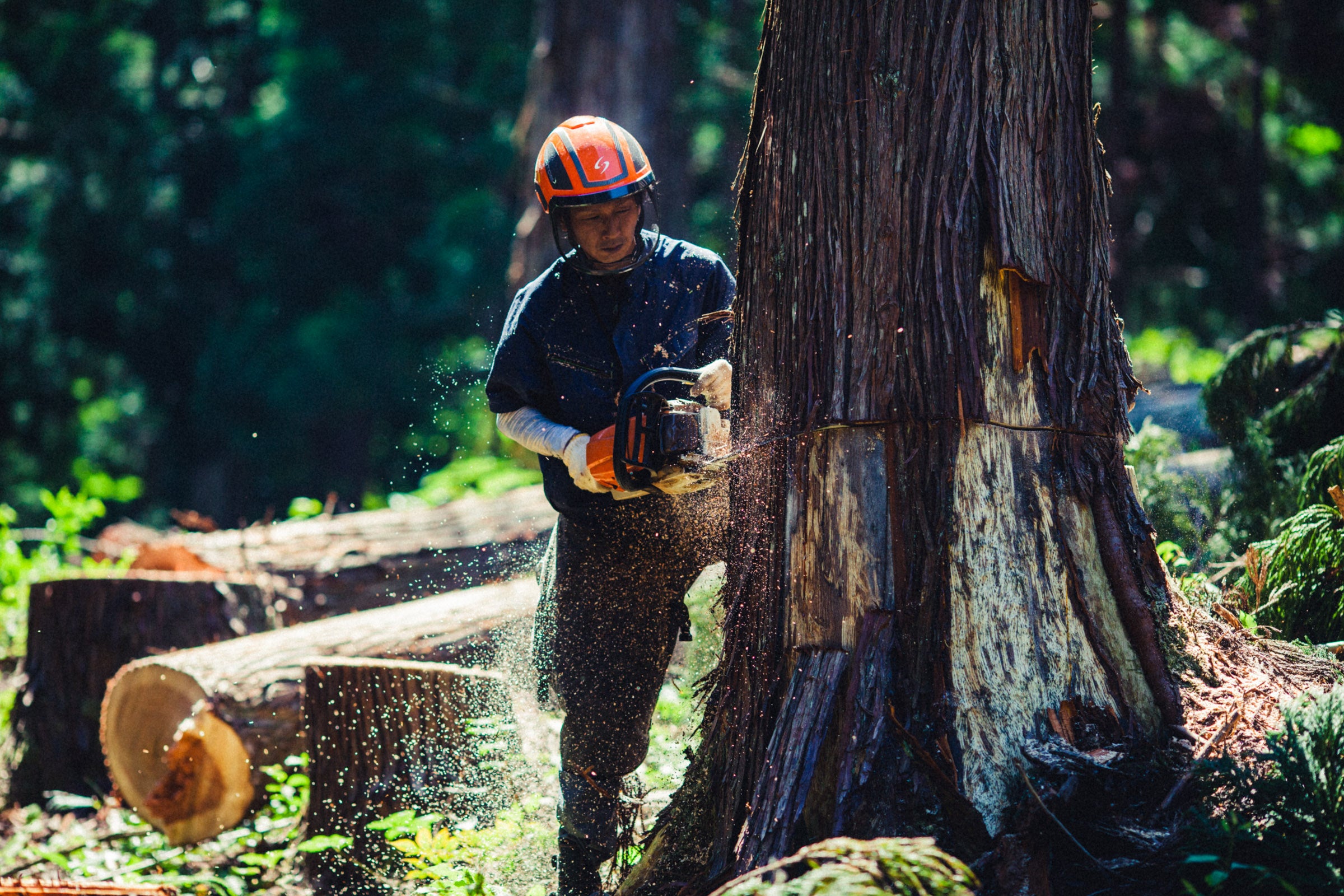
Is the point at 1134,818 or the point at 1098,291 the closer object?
the point at 1134,818

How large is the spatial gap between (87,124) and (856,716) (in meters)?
21.4

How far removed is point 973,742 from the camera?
7.27 feet

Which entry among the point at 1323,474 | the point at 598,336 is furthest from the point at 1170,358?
the point at 598,336

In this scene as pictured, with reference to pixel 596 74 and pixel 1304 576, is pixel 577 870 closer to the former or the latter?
pixel 1304 576

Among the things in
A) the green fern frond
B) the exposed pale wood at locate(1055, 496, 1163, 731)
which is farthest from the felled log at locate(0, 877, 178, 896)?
the green fern frond

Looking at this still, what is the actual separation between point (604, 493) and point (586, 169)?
1002 mm

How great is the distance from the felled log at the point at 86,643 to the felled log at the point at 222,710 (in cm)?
68

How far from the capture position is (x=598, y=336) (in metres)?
3.22

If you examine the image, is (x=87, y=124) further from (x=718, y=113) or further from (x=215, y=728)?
(x=215, y=728)

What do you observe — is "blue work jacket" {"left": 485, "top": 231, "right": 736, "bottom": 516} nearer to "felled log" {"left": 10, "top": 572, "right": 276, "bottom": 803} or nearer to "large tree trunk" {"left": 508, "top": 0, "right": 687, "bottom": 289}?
"felled log" {"left": 10, "top": 572, "right": 276, "bottom": 803}

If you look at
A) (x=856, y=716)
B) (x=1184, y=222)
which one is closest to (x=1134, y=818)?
(x=856, y=716)

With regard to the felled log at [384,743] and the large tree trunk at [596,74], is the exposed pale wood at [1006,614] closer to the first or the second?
the felled log at [384,743]

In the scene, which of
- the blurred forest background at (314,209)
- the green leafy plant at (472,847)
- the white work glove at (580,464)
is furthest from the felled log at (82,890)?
the blurred forest background at (314,209)

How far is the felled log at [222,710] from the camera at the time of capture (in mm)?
4406
